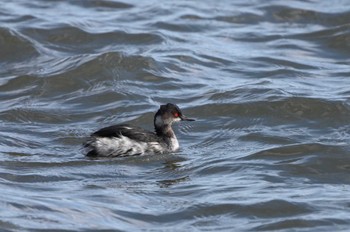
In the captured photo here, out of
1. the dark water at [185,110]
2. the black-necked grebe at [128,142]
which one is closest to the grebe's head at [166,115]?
the black-necked grebe at [128,142]

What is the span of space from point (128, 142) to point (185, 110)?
210 cm

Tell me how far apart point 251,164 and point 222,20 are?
752 centimetres

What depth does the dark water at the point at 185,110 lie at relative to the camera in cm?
988

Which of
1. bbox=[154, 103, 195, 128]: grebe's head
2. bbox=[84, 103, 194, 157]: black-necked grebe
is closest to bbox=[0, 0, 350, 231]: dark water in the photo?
bbox=[84, 103, 194, 157]: black-necked grebe

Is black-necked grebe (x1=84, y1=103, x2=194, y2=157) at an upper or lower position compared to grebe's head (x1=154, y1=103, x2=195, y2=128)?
lower

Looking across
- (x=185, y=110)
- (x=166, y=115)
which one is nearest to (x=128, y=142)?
(x=166, y=115)

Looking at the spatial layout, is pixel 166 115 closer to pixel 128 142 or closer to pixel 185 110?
pixel 128 142

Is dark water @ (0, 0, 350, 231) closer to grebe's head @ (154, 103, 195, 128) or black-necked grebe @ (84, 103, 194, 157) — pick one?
black-necked grebe @ (84, 103, 194, 157)

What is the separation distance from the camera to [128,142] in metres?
12.1

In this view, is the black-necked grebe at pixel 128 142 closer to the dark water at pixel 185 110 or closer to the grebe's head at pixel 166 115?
the grebe's head at pixel 166 115

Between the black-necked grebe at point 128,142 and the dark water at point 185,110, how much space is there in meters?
0.18

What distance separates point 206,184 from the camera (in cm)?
1085

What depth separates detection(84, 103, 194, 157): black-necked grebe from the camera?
39.3ft

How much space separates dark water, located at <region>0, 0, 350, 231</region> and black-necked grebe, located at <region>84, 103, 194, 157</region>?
18 centimetres
